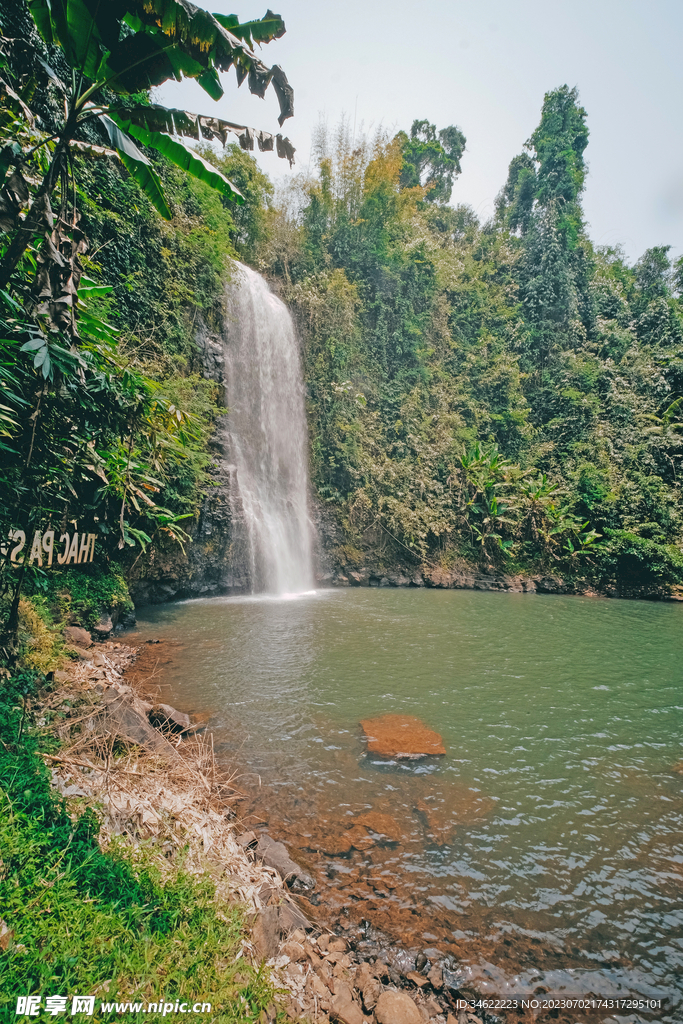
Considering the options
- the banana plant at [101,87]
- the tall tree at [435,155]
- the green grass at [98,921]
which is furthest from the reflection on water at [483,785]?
the tall tree at [435,155]

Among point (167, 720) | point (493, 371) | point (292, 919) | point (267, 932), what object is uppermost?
point (493, 371)

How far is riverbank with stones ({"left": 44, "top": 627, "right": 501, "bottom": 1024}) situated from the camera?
2.03 m

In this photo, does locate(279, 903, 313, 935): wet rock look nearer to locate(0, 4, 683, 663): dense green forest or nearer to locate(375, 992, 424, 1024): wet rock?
locate(375, 992, 424, 1024): wet rock

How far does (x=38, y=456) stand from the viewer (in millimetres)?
3527

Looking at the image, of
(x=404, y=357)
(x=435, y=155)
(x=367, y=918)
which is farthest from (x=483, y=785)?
(x=435, y=155)

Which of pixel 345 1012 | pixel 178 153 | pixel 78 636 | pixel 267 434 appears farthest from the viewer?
pixel 267 434

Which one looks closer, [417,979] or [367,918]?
[417,979]

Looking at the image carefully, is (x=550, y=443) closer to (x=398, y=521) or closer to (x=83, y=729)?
(x=398, y=521)

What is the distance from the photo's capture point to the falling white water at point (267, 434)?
1280 centimetres

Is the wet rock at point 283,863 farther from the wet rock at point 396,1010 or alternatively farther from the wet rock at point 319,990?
the wet rock at point 396,1010

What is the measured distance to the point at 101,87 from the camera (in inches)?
118

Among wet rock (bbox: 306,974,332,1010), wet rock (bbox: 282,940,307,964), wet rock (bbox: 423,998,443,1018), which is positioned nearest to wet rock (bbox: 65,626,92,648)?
wet rock (bbox: 282,940,307,964)

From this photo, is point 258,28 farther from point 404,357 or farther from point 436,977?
point 404,357

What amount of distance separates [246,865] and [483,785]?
2.32m
